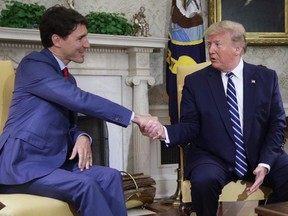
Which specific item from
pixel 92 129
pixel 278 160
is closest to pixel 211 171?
pixel 278 160

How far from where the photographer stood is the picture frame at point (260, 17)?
191 inches

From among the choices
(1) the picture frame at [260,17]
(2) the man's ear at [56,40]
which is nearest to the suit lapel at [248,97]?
(2) the man's ear at [56,40]

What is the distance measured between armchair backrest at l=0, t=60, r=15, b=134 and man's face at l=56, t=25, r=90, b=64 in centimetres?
43

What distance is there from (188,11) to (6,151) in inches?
99.2

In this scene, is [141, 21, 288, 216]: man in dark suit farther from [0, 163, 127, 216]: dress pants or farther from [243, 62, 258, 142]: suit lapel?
[0, 163, 127, 216]: dress pants

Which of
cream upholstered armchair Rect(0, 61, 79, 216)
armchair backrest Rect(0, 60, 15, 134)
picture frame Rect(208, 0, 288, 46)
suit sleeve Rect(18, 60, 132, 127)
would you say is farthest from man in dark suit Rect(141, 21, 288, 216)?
picture frame Rect(208, 0, 288, 46)

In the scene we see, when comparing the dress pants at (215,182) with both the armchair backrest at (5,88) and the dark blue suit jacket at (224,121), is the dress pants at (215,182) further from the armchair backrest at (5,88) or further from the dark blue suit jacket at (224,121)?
the armchair backrest at (5,88)

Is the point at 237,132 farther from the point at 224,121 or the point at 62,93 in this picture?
the point at 62,93

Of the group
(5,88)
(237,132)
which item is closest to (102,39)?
(5,88)

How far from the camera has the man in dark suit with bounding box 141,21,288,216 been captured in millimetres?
2682

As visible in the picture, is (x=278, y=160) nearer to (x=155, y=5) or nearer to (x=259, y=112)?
(x=259, y=112)

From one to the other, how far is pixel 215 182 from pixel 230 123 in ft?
1.38

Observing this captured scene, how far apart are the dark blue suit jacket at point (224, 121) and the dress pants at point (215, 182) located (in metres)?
0.04

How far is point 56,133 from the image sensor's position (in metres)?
2.31
